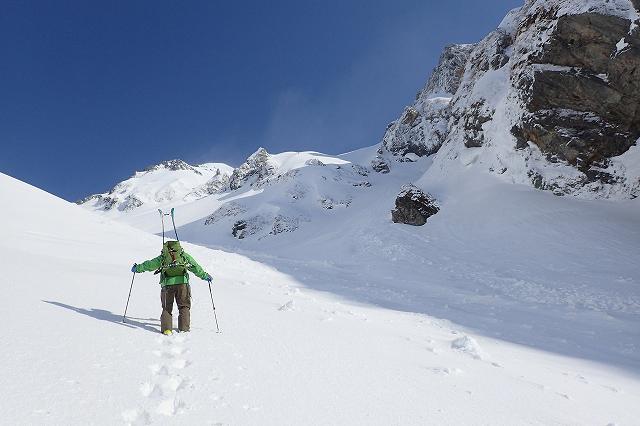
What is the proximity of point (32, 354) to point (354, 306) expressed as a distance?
10248 mm

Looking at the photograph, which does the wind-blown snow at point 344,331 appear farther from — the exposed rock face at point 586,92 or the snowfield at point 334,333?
the exposed rock face at point 586,92

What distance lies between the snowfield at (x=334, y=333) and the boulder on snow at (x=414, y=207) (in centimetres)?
768

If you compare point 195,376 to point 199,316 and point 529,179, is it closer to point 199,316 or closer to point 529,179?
point 199,316

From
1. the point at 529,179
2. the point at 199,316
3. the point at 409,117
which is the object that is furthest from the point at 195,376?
the point at 409,117

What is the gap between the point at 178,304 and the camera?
23.5 feet

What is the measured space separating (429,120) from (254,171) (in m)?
43.4

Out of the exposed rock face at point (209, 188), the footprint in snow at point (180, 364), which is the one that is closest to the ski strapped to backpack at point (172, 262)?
the footprint in snow at point (180, 364)

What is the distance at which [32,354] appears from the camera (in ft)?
14.8

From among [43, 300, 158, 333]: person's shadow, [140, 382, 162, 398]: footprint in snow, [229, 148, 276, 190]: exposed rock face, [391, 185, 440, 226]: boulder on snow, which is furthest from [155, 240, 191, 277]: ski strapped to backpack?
[229, 148, 276, 190]: exposed rock face

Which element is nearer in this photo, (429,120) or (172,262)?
(172,262)

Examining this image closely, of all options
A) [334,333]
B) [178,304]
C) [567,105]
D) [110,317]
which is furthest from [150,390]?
[567,105]

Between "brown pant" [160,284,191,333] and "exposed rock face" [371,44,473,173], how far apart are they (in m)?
62.8

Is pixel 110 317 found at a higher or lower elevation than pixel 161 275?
lower

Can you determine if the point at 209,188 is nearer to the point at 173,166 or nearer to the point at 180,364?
the point at 173,166
